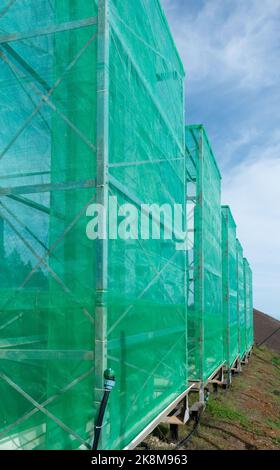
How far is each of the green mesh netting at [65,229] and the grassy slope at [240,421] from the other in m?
3.16

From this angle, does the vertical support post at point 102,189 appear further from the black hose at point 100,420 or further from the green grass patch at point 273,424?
the green grass patch at point 273,424

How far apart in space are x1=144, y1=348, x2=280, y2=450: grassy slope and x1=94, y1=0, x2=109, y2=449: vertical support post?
11.8 ft

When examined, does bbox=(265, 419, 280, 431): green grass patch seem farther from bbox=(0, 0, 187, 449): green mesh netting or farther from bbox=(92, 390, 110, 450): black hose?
bbox=(92, 390, 110, 450): black hose

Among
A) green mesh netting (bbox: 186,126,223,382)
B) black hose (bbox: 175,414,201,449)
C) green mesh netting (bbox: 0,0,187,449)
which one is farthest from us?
green mesh netting (bbox: 186,126,223,382)

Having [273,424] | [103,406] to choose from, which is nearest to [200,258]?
[273,424]

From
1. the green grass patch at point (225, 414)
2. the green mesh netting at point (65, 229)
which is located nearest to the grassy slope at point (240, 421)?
the green grass patch at point (225, 414)

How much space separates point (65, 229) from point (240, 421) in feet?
23.0

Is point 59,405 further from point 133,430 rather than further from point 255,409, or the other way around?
point 255,409

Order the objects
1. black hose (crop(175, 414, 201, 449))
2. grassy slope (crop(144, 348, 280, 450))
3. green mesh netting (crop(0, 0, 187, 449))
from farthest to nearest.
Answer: grassy slope (crop(144, 348, 280, 450))
black hose (crop(175, 414, 201, 449))
green mesh netting (crop(0, 0, 187, 449))

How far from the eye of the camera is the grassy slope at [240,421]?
25.0 feet

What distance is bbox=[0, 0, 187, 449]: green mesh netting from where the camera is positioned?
12.1 ft

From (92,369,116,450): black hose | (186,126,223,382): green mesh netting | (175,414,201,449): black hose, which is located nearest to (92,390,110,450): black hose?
(92,369,116,450): black hose

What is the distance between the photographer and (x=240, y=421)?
919 cm

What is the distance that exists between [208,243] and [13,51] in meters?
6.51
